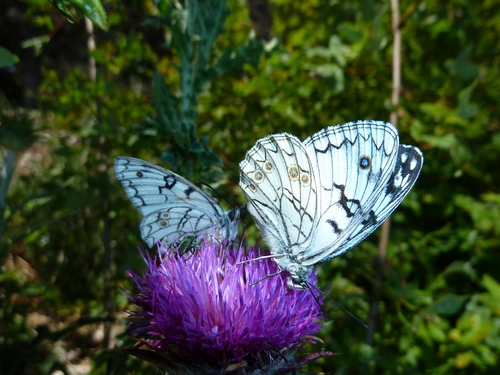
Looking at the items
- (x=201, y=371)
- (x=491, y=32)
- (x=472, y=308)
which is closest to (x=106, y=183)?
(x=201, y=371)

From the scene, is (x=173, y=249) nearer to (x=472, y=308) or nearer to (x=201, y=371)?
(x=201, y=371)

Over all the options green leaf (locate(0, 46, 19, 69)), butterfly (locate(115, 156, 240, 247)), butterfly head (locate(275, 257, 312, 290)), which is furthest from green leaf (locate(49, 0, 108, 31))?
butterfly head (locate(275, 257, 312, 290))

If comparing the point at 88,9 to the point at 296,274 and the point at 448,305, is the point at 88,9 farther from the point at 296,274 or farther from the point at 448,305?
the point at 448,305

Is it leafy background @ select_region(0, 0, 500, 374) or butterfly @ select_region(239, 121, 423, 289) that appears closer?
butterfly @ select_region(239, 121, 423, 289)

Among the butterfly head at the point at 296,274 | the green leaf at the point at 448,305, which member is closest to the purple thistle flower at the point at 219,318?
the butterfly head at the point at 296,274

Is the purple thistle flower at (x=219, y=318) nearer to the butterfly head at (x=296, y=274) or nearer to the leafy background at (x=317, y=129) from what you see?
the butterfly head at (x=296, y=274)

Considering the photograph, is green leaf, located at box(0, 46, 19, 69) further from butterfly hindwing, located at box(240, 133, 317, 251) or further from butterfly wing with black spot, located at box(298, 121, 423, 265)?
butterfly wing with black spot, located at box(298, 121, 423, 265)
